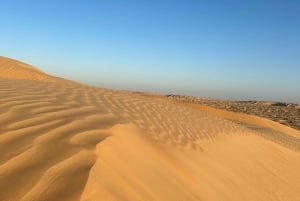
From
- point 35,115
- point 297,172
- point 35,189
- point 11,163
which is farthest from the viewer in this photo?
point 297,172

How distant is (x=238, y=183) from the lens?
15.4 feet

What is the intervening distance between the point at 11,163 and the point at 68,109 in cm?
202

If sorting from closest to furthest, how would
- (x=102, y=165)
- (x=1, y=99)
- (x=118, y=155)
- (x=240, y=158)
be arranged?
(x=102, y=165), (x=118, y=155), (x=1, y=99), (x=240, y=158)

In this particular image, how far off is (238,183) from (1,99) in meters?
2.95

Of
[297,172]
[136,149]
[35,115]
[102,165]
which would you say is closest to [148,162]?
[136,149]

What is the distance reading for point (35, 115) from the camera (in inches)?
146

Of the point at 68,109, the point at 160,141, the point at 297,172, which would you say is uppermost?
the point at 68,109

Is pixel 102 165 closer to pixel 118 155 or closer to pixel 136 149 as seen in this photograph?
pixel 118 155

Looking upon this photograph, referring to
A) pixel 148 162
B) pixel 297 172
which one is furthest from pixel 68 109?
pixel 297 172

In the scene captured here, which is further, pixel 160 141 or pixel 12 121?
pixel 160 141

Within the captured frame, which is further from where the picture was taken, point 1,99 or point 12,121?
point 1,99

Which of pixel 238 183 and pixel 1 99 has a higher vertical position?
pixel 1 99

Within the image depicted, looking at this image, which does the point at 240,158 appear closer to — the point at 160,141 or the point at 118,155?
the point at 160,141

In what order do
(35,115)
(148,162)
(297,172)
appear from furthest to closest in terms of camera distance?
(297,172) < (35,115) < (148,162)
